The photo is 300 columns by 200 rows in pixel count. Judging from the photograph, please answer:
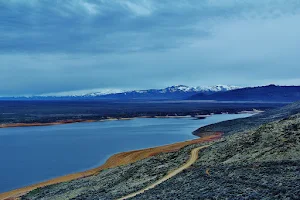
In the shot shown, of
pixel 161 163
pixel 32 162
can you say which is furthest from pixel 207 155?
pixel 32 162

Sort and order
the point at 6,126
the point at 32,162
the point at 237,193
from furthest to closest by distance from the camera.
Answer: the point at 6,126
the point at 32,162
the point at 237,193

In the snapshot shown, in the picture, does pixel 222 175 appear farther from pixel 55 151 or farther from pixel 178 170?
pixel 55 151

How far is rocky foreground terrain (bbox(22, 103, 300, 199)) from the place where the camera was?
18.9 metres

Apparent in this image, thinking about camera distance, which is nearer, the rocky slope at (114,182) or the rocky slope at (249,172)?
the rocky slope at (249,172)

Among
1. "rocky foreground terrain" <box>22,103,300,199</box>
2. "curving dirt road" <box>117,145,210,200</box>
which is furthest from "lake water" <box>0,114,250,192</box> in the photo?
"curving dirt road" <box>117,145,210,200</box>

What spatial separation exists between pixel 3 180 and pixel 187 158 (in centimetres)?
1906

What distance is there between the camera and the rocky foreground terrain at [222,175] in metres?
18.9

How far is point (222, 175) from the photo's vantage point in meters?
22.9

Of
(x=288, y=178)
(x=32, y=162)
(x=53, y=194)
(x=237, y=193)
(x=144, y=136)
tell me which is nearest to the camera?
(x=237, y=193)

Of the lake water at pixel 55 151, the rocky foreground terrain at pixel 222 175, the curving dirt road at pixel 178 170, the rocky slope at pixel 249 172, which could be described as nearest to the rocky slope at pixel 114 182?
the rocky foreground terrain at pixel 222 175

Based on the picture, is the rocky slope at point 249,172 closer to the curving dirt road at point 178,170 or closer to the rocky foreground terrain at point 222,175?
the rocky foreground terrain at point 222,175

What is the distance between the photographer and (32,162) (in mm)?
44781

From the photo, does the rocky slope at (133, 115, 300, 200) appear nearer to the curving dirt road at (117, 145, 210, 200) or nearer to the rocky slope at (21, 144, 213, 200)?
the curving dirt road at (117, 145, 210, 200)

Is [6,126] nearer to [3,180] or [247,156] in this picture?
[3,180]
